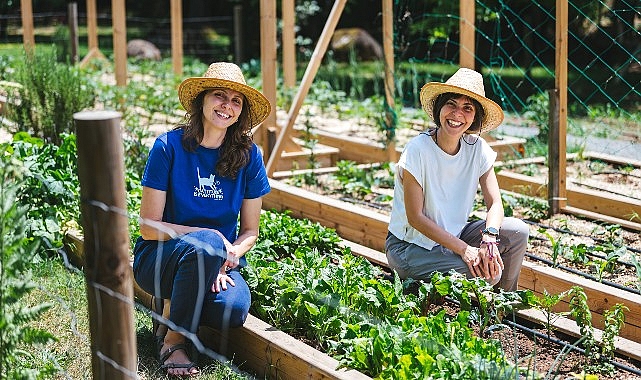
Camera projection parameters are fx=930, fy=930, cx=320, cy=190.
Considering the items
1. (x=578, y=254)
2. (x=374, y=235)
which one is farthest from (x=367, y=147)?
(x=578, y=254)

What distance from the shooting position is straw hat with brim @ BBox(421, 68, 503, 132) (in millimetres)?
4273

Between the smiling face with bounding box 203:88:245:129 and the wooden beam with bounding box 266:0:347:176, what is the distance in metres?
2.49

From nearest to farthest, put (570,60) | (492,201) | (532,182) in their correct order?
(492,201)
(532,182)
(570,60)

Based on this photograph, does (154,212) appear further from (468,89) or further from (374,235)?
(374,235)

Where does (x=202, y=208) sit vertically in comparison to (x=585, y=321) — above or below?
above

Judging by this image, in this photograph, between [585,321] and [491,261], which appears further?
[491,261]

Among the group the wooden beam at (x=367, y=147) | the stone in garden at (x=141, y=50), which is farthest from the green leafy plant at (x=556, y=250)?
the stone in garden at (x=141, y=50)

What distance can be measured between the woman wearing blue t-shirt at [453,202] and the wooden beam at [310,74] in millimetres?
2145

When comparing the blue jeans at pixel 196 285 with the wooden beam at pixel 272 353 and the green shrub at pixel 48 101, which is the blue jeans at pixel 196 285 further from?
the green shrub at pixel 48 101

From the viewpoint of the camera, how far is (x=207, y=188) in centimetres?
406

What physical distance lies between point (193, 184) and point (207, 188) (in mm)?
67

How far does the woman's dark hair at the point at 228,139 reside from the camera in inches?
159

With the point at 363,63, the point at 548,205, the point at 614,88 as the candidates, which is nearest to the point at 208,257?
the point at 548,205

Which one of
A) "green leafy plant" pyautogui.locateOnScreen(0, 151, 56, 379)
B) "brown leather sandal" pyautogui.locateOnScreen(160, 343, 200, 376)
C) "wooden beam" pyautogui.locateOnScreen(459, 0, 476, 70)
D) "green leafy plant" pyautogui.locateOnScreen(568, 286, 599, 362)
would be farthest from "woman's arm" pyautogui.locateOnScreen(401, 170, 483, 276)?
"wooden beam" pyautogui.locateOnScreen(459, 0, 476, 70)
